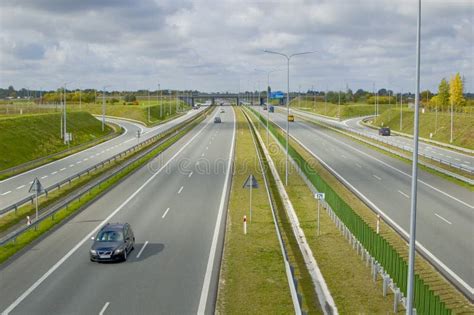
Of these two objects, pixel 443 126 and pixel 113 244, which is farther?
pixel 443 126

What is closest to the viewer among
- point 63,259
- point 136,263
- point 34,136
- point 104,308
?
point 104,308

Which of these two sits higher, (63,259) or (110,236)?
(110,236)

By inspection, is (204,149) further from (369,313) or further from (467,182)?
(369,313)

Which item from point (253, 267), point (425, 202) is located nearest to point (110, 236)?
point (253, 267)

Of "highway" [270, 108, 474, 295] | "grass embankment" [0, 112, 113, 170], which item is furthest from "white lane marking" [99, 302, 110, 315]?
"grass embankment" [0, 112, 113, 170]

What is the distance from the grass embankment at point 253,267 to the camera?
1692cm

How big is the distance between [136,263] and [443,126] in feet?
260

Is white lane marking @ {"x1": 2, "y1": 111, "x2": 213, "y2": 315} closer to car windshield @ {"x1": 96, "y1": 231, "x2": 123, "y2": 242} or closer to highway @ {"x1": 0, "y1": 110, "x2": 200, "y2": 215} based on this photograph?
car windshield @ {"x1": 96, "y1": 231, "x2": 123, "y2": 242}

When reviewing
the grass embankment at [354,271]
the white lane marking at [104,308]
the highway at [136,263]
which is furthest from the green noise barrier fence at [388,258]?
the white lane marking at [104,308]

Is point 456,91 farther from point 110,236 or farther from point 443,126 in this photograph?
point 110,236

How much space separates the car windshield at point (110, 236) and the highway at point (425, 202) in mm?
13287

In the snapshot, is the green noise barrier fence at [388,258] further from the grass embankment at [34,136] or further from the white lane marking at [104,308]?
the grass embankment at [34,136]

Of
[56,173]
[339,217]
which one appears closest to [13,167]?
[56,173]

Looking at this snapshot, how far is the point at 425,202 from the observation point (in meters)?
33.9
